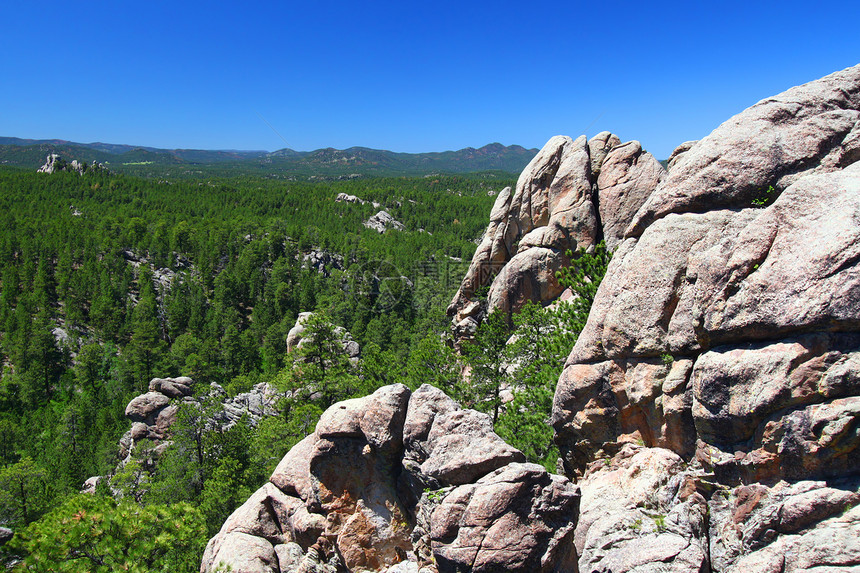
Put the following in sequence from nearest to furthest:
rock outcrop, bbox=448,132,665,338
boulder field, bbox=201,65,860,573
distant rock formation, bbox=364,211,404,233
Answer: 1. boulder field, bbox=201,65,860,573
2. rock outcrop, bbox=448,132,665,338
3. distant rock formation, bbox=364,211,404,233

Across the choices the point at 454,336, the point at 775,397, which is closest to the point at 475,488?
the point at 775,397

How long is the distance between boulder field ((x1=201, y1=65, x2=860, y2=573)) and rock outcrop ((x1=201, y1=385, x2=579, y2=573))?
64 millimetres

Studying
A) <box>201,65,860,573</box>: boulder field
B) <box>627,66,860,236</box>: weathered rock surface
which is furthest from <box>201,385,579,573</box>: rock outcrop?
<box>627,66,860,236</box>: weathered rock surface

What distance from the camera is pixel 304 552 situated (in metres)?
17.4

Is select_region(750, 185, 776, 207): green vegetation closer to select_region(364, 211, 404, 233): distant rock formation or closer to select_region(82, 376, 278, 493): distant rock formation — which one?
select_region(82, 376, 278, 493): distant rock formation

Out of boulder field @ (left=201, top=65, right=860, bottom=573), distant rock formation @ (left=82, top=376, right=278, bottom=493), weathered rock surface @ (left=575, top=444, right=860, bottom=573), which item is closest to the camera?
weathered rock surface @ (left=575, top=444, right=860, bottom=573)

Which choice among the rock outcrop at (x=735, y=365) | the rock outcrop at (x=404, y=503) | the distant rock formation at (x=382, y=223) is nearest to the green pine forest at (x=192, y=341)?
the rock outcrop at (x=404, y=503)

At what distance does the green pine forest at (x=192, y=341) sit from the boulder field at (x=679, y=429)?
4576mm

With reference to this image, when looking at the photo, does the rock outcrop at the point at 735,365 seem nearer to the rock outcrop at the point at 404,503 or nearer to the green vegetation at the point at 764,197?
the green vegetation at the point at 764,197

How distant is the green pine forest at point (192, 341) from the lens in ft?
68.2

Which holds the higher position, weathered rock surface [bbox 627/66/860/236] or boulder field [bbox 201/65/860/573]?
weathered rock surface [bbox 627/66/860/236]

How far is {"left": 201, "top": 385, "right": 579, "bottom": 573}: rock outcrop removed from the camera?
1262cm

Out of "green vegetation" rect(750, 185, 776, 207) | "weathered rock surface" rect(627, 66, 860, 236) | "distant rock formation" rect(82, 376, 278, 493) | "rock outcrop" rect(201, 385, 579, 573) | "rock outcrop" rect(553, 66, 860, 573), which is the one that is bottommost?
"distant rock formation" rect(82, 376, 278, 493)

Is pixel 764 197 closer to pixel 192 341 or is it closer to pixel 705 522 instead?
pixel 705 522
